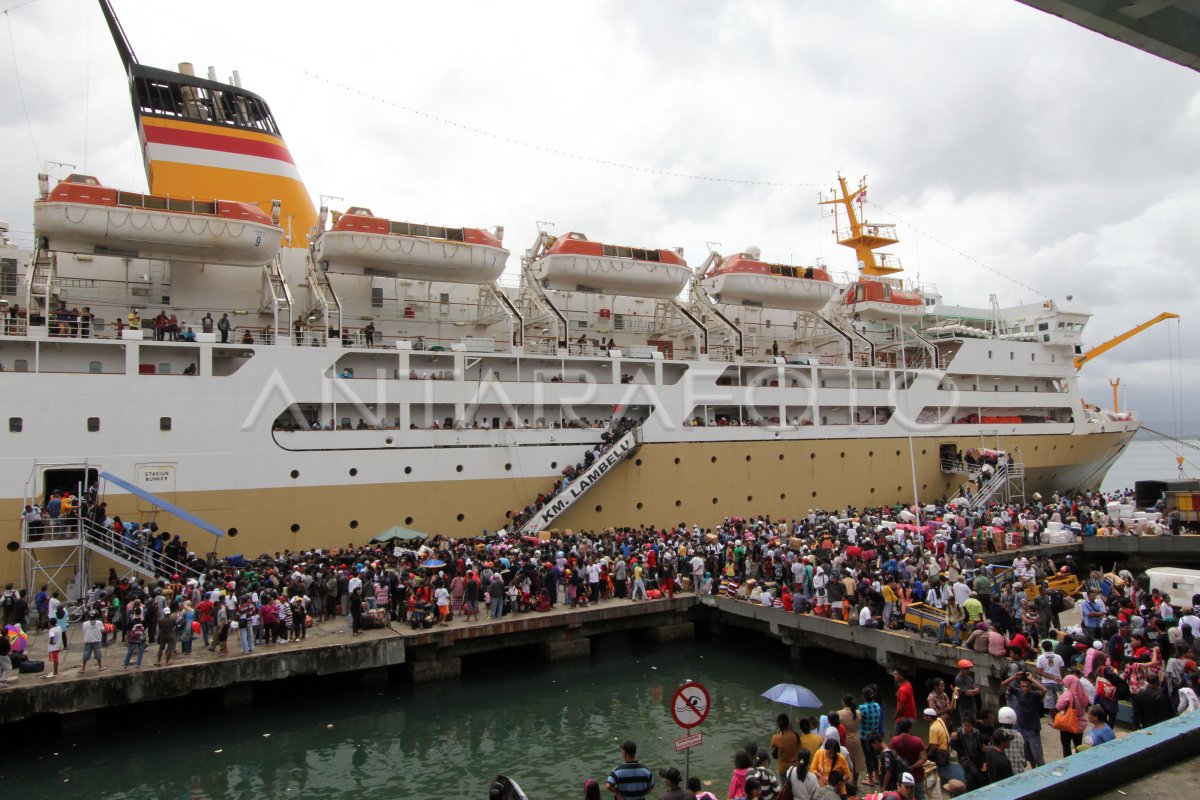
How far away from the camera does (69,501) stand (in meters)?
16.2

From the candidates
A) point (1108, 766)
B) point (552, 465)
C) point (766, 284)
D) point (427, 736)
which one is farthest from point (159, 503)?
point (766, 284)

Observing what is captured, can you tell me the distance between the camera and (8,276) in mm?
21406

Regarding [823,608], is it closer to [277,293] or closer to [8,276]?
[277,293]

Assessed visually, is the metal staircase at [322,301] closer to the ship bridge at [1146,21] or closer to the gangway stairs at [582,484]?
the gangway stairs at [582,484]

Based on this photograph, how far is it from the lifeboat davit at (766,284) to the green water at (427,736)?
16.5 metres

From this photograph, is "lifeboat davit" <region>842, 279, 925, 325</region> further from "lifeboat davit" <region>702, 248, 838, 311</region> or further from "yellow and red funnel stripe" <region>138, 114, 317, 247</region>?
"yellow and red funnel stripe" <region>138, 114, 317, 247</region>

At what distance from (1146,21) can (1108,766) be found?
15.0 feet

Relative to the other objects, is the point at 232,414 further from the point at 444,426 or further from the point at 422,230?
the point at 422,230

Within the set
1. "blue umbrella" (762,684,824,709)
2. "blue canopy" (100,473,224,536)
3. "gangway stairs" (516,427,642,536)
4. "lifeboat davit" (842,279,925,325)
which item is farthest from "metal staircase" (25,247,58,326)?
"lifeboat davit" (842,279,925,325)

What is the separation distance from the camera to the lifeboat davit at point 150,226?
19.3 metres

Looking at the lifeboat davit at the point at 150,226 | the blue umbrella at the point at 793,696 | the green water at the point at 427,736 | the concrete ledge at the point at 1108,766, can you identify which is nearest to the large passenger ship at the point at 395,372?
the lifeboat davit at the point at 150,226

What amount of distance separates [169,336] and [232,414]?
2485mm

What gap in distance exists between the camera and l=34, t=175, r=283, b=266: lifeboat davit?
63.4 ft

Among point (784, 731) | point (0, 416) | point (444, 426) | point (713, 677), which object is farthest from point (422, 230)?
point (784, 731)
